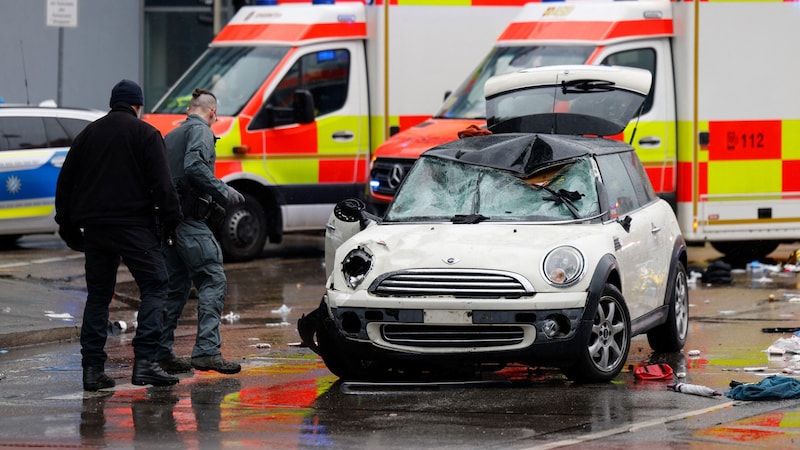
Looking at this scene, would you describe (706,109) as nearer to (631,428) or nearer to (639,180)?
(639,180)

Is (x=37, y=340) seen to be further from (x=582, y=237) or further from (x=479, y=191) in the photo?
(x=582, y=237)

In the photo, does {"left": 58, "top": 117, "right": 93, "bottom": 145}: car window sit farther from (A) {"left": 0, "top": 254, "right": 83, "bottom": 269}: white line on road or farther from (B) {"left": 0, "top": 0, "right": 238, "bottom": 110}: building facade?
(B) {"left": 0, "top": 0, "right": 238, "bottom": 110}: building facade

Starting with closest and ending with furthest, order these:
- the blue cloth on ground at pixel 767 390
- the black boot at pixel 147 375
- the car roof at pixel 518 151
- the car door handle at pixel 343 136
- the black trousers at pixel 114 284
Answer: the blue cloth on ground at pixel 767 390, the black trousers at pixel 114 284, the black boot at pixel 147 375, the car roof at pixel 518 151, the car door handle at pixel 343 136

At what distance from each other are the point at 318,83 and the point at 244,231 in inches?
66.7

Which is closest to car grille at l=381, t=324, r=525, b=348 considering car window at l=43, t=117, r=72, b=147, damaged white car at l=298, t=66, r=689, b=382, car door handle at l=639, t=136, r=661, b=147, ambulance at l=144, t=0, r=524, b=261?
damaged white car at l=298, t=66, r=689, b=382

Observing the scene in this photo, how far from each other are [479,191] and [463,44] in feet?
23.9

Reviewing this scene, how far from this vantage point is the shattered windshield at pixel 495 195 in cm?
922

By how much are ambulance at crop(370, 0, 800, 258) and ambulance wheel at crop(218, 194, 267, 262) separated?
1.75 metres

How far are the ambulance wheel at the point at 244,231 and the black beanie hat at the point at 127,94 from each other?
24.1 ft

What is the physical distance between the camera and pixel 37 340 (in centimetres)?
1110

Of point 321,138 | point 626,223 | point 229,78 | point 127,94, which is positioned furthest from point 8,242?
point 626,223

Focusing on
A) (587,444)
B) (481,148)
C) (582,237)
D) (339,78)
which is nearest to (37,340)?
(481,148)

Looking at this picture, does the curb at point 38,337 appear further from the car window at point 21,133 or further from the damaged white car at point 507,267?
the car window at point 21,133

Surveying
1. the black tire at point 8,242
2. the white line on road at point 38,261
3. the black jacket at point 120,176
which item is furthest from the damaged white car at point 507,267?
the black tire at point 8,242
